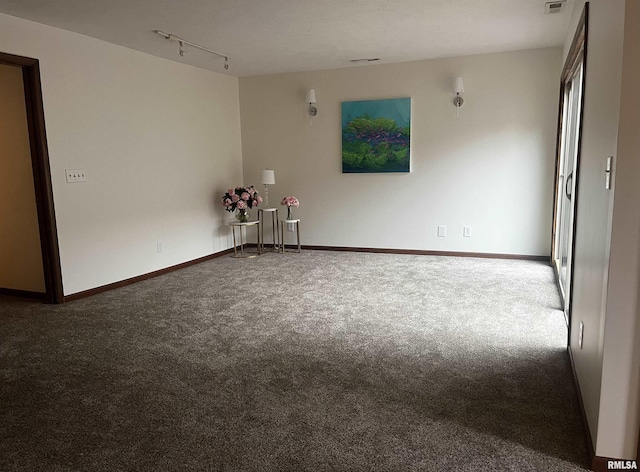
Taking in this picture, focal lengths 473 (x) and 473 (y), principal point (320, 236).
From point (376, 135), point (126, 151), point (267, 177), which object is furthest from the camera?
point (267, 177)

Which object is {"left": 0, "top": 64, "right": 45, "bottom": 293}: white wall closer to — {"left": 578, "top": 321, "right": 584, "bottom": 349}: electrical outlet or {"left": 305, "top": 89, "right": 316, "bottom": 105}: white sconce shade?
{"left": 305, "top": 89, "right": 316, "bottom": 105}: white sconce shade

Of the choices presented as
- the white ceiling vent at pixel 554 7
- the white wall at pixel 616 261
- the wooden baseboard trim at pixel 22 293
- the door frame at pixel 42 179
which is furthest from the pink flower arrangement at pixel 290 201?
the white wall at pixel 616 261

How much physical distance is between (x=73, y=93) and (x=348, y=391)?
3.68 meters

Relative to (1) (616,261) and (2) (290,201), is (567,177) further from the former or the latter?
(2) (290,201)

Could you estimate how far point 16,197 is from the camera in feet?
14.7

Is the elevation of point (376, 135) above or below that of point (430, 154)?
above

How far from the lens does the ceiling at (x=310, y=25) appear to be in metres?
3.65

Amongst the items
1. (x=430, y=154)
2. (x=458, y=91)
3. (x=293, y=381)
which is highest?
(x=458, y=91)

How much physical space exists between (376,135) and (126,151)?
303cm

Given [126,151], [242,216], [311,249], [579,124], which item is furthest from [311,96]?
[579,124]

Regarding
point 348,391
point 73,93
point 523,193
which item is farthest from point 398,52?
point 348,391

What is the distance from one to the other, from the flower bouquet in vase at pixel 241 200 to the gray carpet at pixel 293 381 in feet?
6.15

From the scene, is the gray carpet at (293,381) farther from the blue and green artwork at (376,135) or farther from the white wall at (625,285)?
the blue and green artwork at (376,135)

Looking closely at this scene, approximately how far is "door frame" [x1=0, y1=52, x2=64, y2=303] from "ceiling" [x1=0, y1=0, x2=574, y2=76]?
47 centimetres
